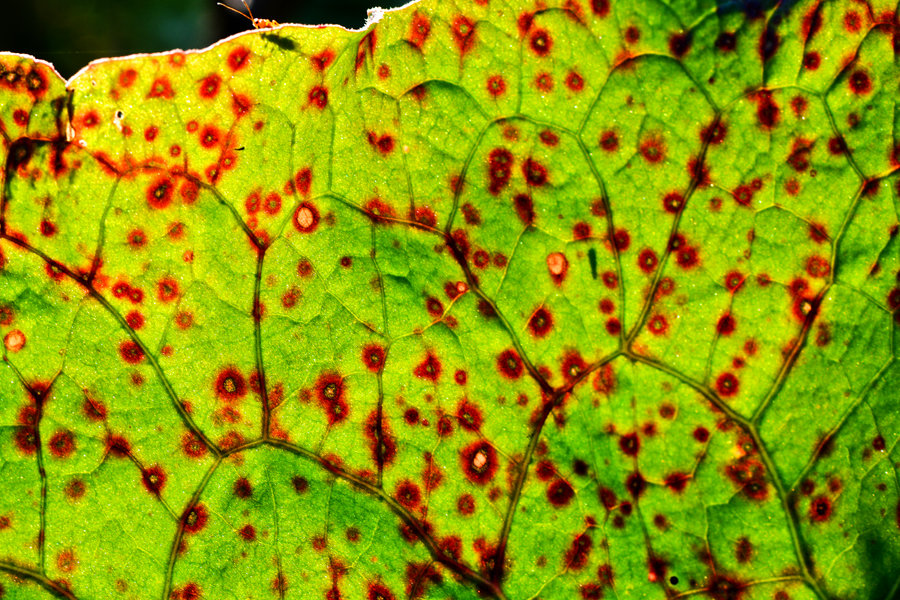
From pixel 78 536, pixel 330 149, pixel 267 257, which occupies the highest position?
pixel 330 149

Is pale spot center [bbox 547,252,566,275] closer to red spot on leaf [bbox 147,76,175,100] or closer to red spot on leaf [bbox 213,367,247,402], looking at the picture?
red spot on leaf [bbox 213,367,247,402]

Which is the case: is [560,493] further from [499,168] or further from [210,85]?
[210,85]

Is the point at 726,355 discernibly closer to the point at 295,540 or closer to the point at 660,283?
the point at 660,283

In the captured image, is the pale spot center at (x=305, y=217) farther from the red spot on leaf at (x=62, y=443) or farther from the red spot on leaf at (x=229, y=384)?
the red spot on leaf at (x=62, y=443)

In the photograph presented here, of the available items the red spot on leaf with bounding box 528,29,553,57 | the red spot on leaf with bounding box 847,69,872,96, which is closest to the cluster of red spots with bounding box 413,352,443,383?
the red spot on leaf with bounding box 528,29,553,57

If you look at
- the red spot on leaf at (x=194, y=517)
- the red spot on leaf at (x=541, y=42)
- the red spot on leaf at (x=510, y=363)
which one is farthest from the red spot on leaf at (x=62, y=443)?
the red spot on leaf at (x=541, y=42)

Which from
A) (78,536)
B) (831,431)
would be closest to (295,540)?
(78,536)
